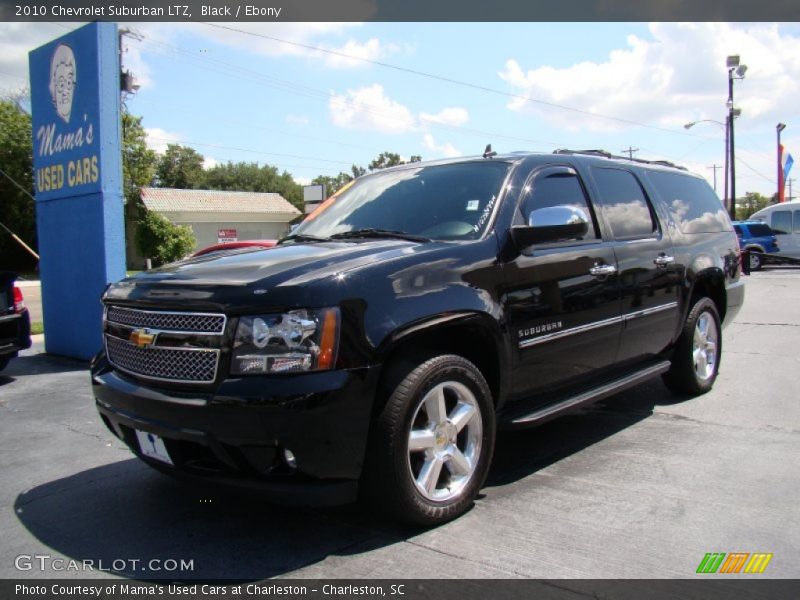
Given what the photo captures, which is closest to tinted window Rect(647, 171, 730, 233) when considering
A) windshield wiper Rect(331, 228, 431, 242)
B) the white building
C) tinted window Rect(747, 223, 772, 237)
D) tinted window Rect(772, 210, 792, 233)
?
windshield wiper Rect(331, 228, 431, 242)

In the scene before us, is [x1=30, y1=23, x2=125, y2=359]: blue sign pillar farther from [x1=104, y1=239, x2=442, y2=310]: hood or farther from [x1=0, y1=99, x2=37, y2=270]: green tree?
[x1=0, y1=99, x2=37, y2=270]: green tree

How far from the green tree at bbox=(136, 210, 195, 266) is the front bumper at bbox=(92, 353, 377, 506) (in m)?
38.0

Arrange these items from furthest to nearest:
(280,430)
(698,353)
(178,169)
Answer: (178,169) < (698,353) < (280,430)

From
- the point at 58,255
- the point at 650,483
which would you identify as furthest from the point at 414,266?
the point at 58,255

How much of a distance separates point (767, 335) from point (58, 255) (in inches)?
373

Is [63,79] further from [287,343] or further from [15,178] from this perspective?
[15,178]

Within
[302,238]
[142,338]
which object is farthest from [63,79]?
[142,338]

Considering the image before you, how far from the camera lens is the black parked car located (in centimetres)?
696

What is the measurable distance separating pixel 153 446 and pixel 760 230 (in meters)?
25.6

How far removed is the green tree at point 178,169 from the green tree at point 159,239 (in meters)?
29.6

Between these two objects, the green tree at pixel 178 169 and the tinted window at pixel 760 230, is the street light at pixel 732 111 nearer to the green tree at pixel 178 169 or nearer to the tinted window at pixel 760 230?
the tinted window at pixel 760 230

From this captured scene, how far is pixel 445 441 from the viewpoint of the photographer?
131 inches

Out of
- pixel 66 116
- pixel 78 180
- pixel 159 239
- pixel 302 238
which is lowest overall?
pixel 302 238

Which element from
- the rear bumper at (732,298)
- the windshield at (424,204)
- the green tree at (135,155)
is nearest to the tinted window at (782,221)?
the rear bumper at (732,298)
